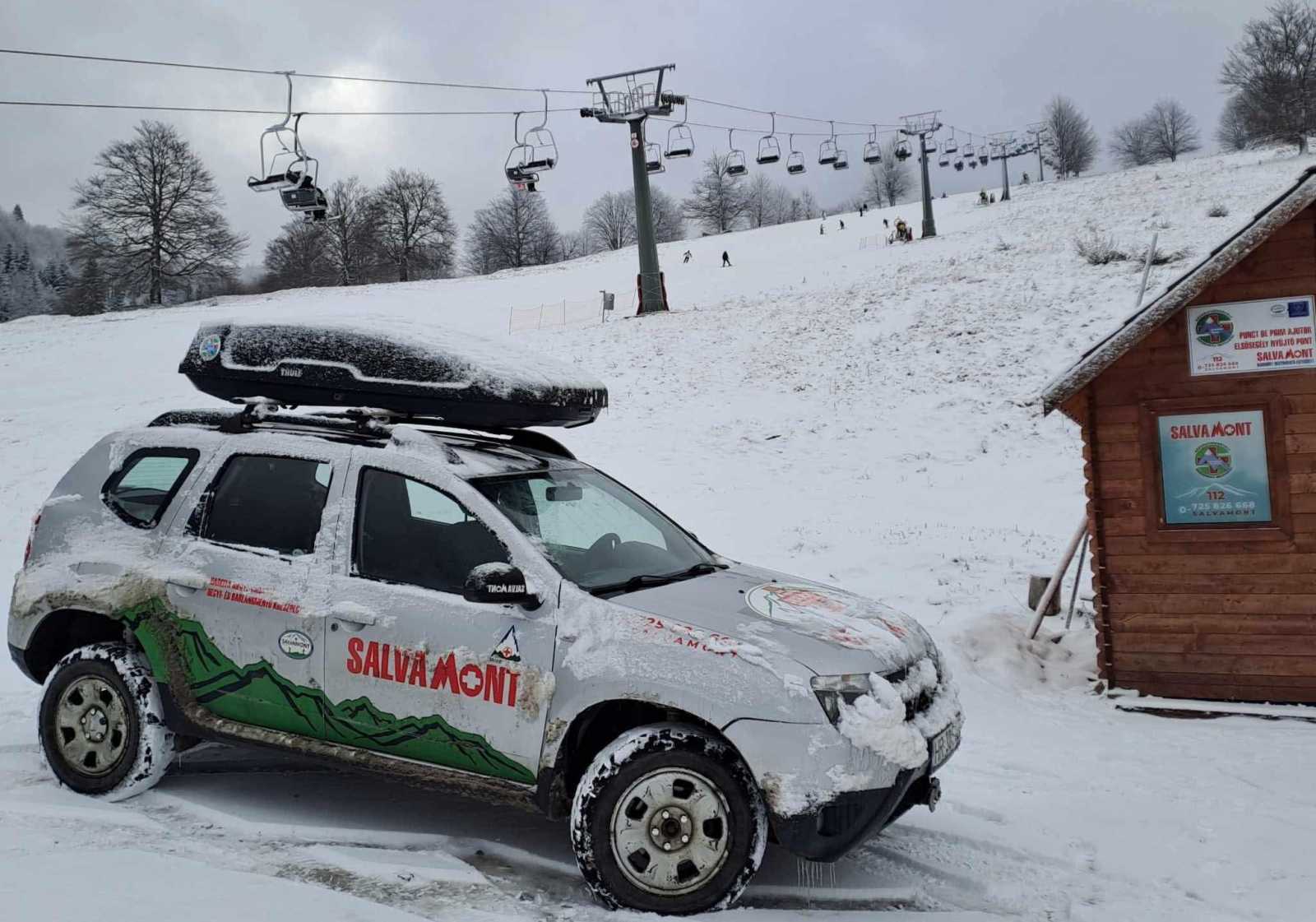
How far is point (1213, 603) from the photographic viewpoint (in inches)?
311

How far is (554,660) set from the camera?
163 inches

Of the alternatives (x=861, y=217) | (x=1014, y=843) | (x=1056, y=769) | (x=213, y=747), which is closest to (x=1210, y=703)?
(x=1056, y=769)

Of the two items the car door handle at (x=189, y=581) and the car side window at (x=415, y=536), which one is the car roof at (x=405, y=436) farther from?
the car door handle at (x=189, y=581)

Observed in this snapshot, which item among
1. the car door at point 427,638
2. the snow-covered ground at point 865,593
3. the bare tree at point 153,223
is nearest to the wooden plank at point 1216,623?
the snow-covered ground at point 865,593

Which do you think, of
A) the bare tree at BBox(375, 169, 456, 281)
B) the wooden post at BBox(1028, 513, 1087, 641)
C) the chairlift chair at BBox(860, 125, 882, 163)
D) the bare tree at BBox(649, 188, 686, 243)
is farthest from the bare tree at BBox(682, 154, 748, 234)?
the wooden post at BBox(1028, 513, 1087, 641)

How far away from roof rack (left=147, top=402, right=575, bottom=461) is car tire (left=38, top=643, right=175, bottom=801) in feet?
4.26

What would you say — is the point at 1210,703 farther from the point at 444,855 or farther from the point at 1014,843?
the point at 444,855

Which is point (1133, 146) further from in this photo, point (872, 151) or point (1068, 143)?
point (872, 151)

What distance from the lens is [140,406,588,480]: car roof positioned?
15.9 feet

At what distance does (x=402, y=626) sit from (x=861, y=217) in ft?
235

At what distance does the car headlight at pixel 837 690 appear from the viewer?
3754 mm

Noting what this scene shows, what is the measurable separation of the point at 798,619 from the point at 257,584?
2.62m

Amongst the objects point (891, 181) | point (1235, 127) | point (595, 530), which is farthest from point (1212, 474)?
point (891, 181)

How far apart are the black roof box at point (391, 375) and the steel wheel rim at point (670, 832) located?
81.9 inches
